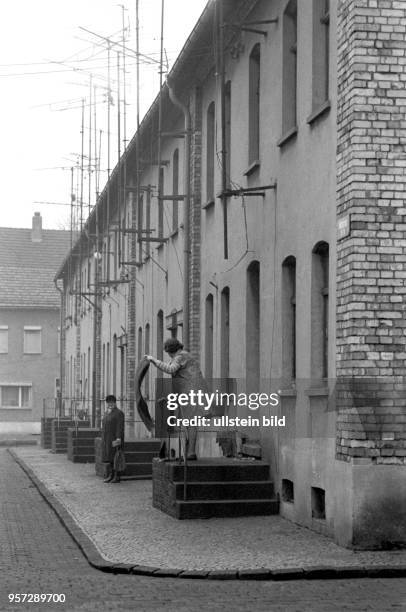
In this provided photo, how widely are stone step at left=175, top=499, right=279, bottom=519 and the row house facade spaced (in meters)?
0.31

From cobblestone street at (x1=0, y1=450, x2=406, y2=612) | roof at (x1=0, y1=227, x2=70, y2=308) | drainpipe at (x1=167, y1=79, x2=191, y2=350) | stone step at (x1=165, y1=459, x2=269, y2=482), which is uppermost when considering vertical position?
roof at (x1=0, y1=227, x2=70, y2=308)

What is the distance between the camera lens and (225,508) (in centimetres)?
1712

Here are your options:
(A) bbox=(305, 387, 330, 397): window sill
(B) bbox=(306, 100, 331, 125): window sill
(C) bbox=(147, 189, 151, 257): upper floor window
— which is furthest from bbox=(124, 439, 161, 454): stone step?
(B) bbox=(306, 100, 331, 125): window sill

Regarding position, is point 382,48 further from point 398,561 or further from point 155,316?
point 155,316

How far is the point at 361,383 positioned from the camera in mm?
13758

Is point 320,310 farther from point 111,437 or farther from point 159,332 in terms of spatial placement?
point 159,332

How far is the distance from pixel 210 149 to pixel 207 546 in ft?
38.2

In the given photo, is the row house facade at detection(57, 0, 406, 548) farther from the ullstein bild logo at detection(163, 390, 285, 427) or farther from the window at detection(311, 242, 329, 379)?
the ullstein bild logo at detection(163, 390, 285, 427)

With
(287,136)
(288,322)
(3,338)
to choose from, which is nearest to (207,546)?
(288,322)

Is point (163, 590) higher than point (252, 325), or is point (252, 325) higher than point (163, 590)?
point (252, 325)

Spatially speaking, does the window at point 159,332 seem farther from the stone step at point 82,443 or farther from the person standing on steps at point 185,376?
the person standing on steps at point 185,376

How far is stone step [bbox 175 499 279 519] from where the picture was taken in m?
16.9

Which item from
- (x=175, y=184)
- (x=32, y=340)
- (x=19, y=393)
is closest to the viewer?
(x=175, y=184)

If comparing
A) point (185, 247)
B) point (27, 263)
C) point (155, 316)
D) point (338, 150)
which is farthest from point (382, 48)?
point (27, 263)
